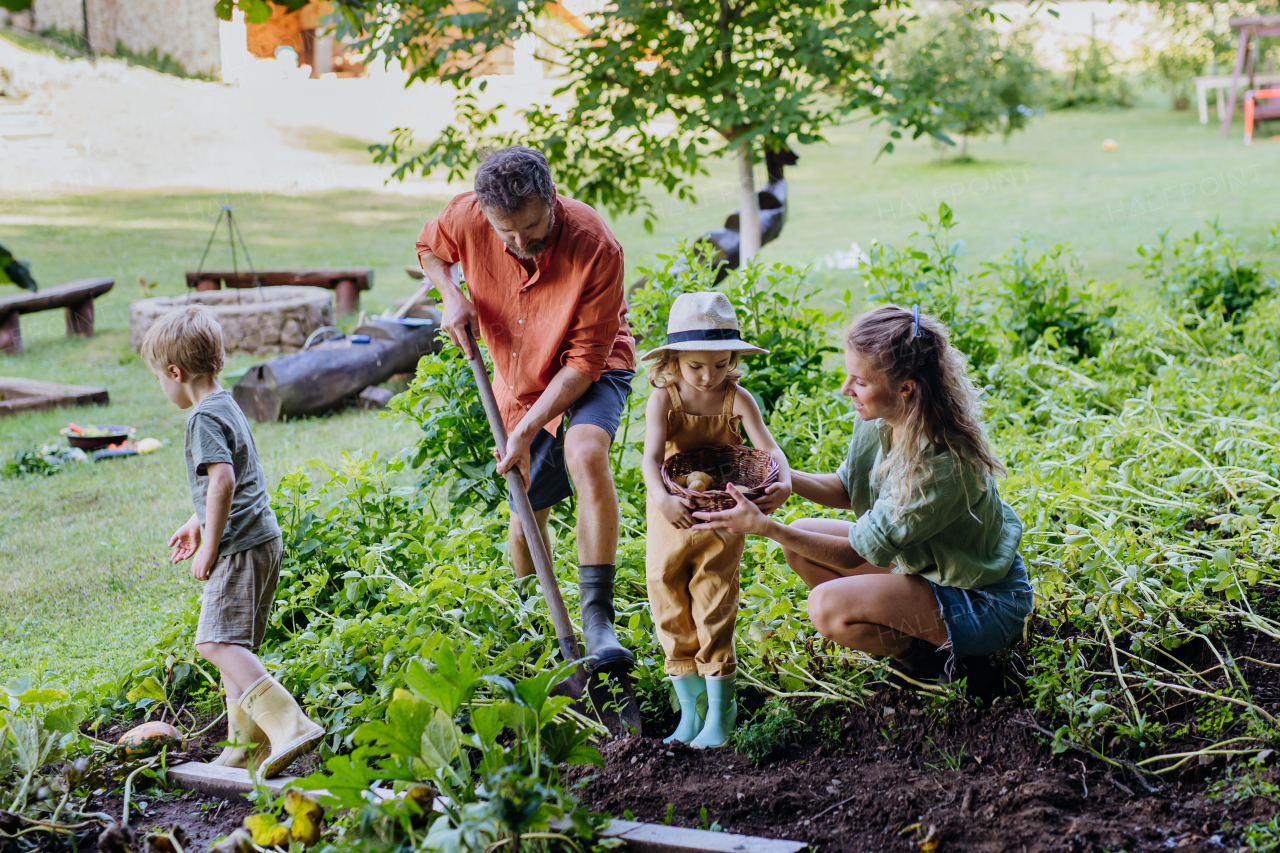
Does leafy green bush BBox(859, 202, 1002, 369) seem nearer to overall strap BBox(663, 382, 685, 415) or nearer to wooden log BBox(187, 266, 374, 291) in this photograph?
overall strap BBox(663, 382, 685, 415)

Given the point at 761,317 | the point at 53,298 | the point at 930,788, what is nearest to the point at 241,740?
the point at 930,788

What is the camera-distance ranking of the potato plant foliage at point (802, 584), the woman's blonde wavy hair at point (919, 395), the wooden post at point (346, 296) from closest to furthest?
the potato plant foliage at point (802, 584)
the woman's blonde wavy hair at point (919, 395)
the wooden post at point (346, 296)

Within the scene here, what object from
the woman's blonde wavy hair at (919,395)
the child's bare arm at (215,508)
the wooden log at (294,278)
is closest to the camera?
Result: the woman's blonde wavy hair at (919,395)

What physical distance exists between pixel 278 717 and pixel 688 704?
44.3 inches

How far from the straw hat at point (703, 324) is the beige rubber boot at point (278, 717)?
1.40 metres

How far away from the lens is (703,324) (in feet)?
9.20

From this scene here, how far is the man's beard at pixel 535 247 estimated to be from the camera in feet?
10.4

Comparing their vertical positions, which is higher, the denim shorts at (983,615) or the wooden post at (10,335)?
the denim shorts at (983,615)

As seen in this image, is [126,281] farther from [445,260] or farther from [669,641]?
[669,641]

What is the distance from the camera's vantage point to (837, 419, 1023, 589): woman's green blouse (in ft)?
8.34

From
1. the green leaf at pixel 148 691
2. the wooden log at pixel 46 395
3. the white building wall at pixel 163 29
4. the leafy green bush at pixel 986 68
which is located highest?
the white building wall at pixel 163 29

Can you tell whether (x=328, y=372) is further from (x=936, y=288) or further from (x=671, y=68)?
(x=936, y=288)

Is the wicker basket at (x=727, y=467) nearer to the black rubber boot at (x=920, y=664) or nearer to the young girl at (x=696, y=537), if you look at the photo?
the young girl at (x=696, y=537)

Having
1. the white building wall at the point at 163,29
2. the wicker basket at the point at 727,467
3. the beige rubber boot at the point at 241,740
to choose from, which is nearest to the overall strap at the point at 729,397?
the wicker basket at the point at 727,467
